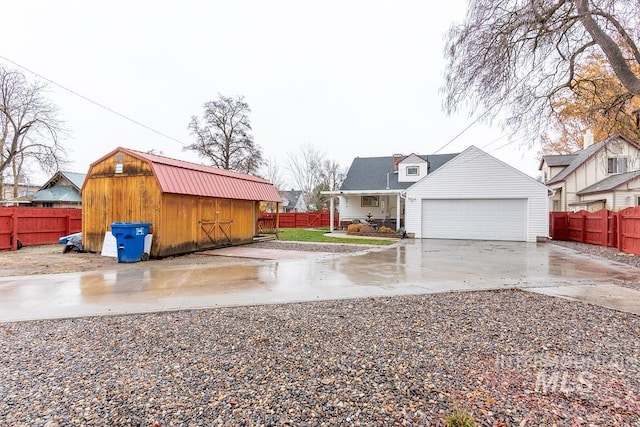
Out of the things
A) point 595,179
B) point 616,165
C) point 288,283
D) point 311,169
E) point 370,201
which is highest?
point 311,169

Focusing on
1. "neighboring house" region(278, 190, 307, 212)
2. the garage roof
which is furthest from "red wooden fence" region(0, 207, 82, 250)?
"neighboring house" region(278, 190, 307, 212)

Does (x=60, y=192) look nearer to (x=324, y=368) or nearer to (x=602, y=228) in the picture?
(x=324, y=368)

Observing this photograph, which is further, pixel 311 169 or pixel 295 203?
pixel 295 203

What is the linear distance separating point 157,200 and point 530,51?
10874mm

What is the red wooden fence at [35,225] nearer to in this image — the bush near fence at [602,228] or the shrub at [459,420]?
the shrub at [459,420]

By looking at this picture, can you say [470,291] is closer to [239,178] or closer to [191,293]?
[191,293]

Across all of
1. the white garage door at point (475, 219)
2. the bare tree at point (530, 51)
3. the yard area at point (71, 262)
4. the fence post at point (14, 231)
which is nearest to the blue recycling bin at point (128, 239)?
the yard area at point (71, 262)

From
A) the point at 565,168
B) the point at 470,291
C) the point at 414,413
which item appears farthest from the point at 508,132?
the point at 565,168

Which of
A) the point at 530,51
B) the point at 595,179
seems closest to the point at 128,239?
the point at 530,51

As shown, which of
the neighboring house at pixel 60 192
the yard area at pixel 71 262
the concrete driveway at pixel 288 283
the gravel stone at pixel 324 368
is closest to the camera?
the gravel stone at pixel 324 368

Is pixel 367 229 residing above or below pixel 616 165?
below

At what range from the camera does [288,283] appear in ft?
20.8

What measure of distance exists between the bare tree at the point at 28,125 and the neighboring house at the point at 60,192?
129 inches

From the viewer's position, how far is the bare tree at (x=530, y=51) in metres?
7.09
